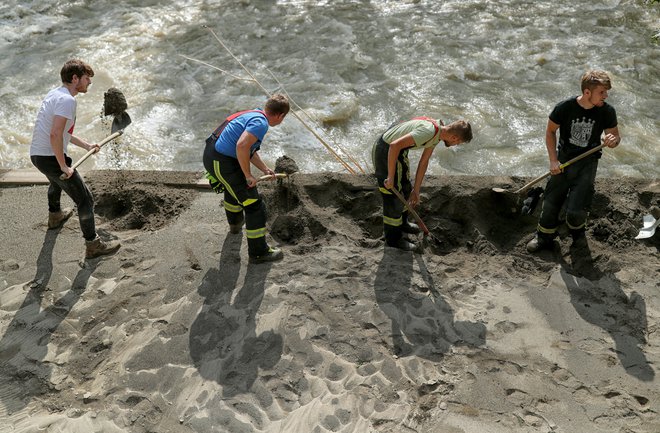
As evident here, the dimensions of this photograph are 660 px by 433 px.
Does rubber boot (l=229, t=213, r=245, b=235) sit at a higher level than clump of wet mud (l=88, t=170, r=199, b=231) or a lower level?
higher

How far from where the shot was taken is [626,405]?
12.7ft

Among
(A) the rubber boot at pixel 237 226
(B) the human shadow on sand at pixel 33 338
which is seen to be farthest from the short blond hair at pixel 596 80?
(B) the human shadow on sand at pixel 33 338

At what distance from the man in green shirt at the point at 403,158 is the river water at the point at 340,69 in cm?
258

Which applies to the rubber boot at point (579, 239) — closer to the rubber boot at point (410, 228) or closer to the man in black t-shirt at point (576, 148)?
the man in black t-shirt at point (576, 148)

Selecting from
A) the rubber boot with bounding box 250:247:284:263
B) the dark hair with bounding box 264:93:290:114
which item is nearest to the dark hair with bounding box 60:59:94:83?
the dark hair with bounding box 264:93:290:114

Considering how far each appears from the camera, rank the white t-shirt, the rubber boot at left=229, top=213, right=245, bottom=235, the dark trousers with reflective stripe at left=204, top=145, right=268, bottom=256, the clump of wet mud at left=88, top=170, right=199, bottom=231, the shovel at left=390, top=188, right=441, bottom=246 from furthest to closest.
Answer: the clump of wet mud at left=88, top=170, right=199, bottom=231
the rubber boot at left=229, top=213, right=245, bottom=235
the shovel at left=390, top=188, right=441, bottom=246
the dark trousers with reflective stripe at left=204, top=145, right=268, bottom=256
the white t-shirt

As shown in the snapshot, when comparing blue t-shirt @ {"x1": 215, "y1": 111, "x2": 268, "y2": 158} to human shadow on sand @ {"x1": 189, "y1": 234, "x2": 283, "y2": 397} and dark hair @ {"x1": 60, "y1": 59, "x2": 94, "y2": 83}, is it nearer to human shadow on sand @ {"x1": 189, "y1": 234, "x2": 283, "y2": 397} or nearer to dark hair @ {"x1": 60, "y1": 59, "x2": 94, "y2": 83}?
human shadow on sand @ {"x1": 189, "y1": 234, "x2": 283, "y2": 397}

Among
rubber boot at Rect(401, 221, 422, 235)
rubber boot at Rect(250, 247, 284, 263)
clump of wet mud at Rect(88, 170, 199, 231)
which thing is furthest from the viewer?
clump of wet mud at Rect(88, 170, 199, 231)

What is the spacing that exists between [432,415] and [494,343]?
2.69ft

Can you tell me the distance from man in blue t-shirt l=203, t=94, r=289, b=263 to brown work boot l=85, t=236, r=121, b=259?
1073mm

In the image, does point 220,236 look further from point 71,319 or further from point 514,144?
point 514,144

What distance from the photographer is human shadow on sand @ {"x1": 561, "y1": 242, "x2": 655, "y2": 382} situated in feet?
13.9

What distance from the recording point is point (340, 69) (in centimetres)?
986

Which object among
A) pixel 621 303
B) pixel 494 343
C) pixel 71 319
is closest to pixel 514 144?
pixel 621 303
